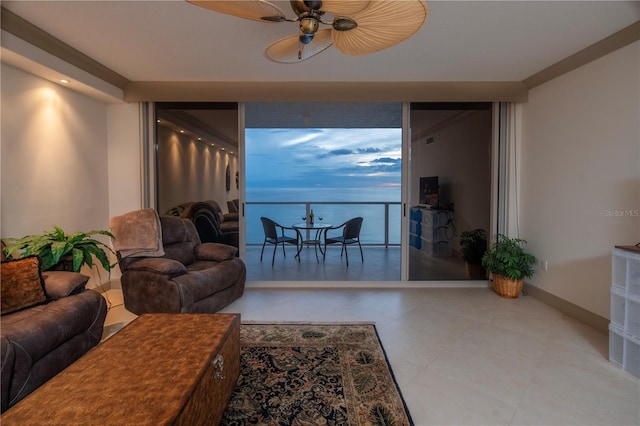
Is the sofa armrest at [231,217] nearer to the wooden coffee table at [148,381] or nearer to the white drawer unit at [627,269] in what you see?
the wooden coffee table at [148,381]

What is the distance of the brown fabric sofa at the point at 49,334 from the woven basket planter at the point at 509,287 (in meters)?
4.03

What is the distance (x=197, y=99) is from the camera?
3932mm

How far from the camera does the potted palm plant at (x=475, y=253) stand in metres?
4.33

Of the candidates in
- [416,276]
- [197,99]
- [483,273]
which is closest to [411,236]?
[416,276]

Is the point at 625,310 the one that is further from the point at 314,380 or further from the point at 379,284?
the point at 379,284

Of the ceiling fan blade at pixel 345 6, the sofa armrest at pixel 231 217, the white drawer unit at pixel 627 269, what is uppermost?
the ceiling fan blade at pixel 345 6

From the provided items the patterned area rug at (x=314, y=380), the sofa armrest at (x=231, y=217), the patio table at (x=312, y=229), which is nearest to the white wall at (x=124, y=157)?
the sofa armrest at (x=231, y=217)

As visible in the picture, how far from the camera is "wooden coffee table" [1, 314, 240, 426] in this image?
1184 mm

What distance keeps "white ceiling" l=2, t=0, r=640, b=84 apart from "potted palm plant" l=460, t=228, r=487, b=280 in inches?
76.9

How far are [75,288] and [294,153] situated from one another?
549 centimetres

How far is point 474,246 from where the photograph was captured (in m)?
4.34

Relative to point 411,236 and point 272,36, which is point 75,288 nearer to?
point 272,36

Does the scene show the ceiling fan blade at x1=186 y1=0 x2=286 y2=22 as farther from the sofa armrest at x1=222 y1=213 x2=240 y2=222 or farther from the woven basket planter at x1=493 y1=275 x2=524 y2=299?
the woven basket planter at x1=493 y1=275 x2=524 y2=299

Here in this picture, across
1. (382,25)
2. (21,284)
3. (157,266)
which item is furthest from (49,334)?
(382,25)
